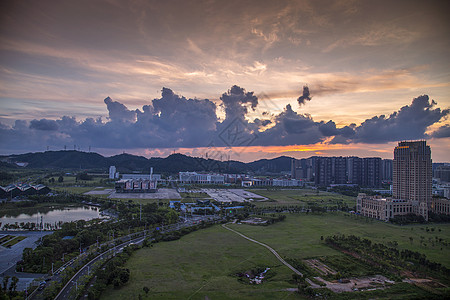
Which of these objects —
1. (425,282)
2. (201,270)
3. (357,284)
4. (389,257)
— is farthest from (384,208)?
(201,270)

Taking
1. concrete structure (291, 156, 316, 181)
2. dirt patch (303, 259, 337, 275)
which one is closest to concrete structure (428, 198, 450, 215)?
dirt patch (303, 259, 337, 275)

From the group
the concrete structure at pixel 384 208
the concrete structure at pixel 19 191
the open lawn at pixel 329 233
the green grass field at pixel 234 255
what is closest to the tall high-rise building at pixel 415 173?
the concrete structure at pixel 384 208

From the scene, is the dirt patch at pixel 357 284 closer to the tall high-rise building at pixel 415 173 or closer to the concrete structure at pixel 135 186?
the tall high-rise building at pixel 415 173

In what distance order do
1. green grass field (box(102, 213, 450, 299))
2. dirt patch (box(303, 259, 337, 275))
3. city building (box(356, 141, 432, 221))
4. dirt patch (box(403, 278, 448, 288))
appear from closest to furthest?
green grass field (box(102, 213, 450, 299)) < dirt patch (box(403, 278, 448, 288)) < dirt patch (box(303, 259, 337, 275)) < city building (box(356, 141, 432, 221))

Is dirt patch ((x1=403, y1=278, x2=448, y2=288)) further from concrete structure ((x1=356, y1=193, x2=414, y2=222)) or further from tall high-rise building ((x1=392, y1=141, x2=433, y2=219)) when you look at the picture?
tall high-rise building ((x1=392, y1=141, x2=433, y2=219))

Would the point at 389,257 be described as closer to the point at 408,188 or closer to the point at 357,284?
the point at 357,284

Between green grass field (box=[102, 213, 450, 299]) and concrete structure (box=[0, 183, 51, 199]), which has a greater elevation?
concrete structure (box=[0, 183, 51, 199])

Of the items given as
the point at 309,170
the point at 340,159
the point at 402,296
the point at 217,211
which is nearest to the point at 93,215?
the point at 217,211
